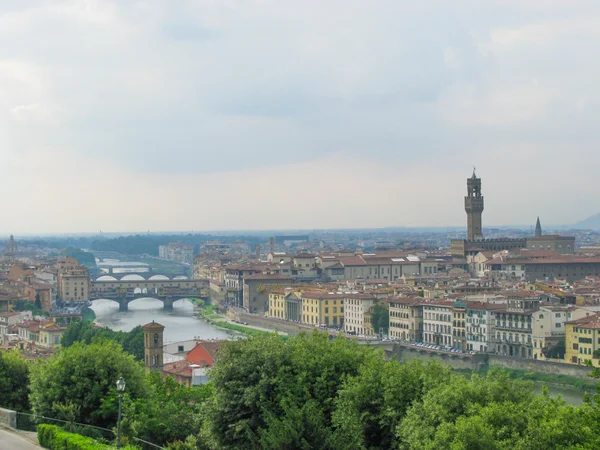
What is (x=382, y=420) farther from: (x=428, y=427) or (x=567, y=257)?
(x=567, y=257)

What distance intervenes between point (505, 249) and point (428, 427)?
63638 mm

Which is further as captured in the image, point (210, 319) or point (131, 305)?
point (131, 305)

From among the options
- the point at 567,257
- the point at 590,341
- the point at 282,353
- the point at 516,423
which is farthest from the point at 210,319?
the point at 516,423

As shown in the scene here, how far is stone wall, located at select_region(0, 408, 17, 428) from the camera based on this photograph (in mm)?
13203

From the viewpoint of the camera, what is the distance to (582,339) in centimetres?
3434

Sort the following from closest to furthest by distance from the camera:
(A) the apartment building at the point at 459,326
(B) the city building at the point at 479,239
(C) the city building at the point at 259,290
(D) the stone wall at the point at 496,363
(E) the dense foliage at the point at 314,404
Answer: (E) the dense foliage at the point at 314,404 < (D) the stone wall at the point at 496,363 < (A) the apartment building at the point at 459,326 < (C) the city building at the point at 259,290 < (B) the city building at the point at 479,239

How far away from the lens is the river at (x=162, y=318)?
48219 millimetres

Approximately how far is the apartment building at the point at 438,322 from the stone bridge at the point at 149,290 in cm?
3052

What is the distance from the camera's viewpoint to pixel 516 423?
36.8 ft

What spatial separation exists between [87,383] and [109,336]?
22.3 metres

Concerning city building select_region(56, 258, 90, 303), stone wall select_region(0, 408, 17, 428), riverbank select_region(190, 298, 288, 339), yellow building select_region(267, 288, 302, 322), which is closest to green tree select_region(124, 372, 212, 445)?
stone wall select_region(0, 408, 17, 428)

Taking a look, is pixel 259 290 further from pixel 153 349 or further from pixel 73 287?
pixel 153 349

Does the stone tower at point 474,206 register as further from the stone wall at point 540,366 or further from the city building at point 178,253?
the city building at point 178,253

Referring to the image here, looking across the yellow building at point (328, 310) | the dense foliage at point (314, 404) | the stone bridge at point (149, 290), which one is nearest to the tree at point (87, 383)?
the dense foliage at point (314, 404)
